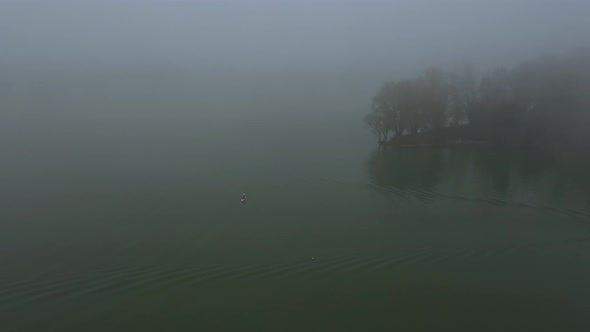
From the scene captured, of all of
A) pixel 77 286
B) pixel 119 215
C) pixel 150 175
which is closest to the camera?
pixel 77 286

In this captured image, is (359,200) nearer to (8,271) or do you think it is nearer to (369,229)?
(369,229)

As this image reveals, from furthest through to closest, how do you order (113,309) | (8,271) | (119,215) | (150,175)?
(150,175)
(119,215)
(8,271)
(113,309)

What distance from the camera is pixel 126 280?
14.1 ft

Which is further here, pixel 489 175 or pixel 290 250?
pixel 489 175

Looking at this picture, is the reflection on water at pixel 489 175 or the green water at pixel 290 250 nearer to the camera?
the green water at pixel 290 250

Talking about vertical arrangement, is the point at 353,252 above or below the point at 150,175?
below

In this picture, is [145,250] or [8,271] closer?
[8,271]

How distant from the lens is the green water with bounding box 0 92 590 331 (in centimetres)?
370

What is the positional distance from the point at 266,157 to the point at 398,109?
765 cm

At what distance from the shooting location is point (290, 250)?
514cm

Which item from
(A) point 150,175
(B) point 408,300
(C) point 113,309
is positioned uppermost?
(A) point 150,175

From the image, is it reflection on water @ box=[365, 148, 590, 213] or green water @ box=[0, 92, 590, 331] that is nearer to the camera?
green water @ box=[0, 92, 590, 331]

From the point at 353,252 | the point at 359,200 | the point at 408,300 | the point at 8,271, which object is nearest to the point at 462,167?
the point at 359,200

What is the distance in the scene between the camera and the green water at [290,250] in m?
3.70
